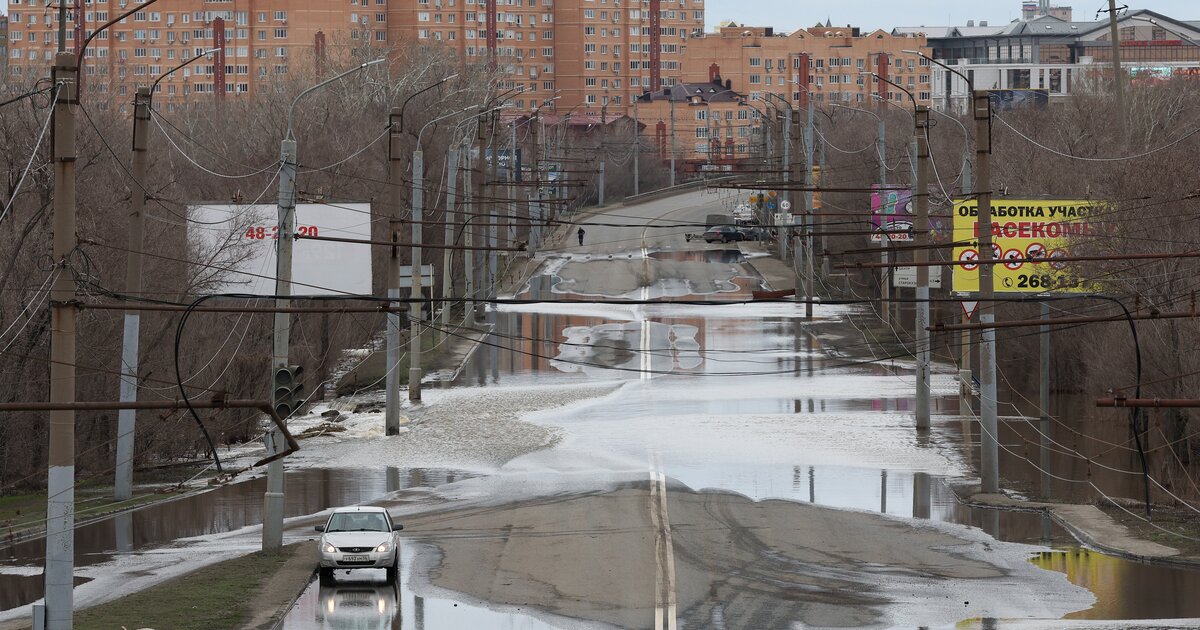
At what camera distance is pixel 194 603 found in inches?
863

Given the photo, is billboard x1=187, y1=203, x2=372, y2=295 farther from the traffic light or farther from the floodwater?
the traffic light

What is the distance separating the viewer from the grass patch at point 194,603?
20688 mm

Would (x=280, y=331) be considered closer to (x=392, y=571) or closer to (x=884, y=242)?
(x=392, y=571)

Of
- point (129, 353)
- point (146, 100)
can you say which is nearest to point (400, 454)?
point (129, 353)

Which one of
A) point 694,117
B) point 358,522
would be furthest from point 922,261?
point 694,117

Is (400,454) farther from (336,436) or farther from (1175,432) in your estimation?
(1175,432)

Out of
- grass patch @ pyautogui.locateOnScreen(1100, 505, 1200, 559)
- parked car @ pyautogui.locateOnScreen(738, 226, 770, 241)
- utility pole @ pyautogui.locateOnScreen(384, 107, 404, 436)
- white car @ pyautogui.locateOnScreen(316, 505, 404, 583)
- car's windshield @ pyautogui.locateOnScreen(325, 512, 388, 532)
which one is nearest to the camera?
white car @ pyautogui.locateOnScreen(316, 505, 404, 583)

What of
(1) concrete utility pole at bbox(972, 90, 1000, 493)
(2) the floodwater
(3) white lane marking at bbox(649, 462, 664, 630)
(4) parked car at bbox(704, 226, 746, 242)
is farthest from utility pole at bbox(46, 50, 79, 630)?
(4) parked car at bbox(704, 226, 746, 242)

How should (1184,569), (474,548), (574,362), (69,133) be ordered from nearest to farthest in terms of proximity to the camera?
(69,133) < (1184,569) < (474,548) < (574,362)

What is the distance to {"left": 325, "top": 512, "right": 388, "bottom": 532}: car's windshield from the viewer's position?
2444 cm

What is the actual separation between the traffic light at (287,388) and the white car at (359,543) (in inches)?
90.0

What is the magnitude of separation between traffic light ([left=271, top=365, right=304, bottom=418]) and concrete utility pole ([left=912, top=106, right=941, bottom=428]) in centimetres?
1528

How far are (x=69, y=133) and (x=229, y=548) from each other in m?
11.3

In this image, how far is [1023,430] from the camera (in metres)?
42.7
